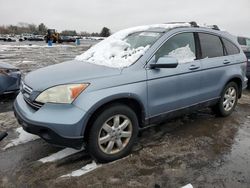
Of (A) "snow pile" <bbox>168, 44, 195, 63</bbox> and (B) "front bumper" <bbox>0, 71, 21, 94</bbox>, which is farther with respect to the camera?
(B) "front bumper" <bbox>0, 71, 21, 94</bbox>

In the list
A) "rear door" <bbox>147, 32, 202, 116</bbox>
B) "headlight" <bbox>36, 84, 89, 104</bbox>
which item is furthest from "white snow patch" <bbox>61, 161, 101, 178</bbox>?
"rear door" <bbox>147, 32, 202, 116</bbox>

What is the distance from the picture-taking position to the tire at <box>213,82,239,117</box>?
545cm

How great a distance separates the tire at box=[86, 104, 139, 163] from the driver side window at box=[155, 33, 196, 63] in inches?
37.7

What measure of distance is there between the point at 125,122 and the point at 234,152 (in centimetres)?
172

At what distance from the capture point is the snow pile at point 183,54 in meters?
4.41

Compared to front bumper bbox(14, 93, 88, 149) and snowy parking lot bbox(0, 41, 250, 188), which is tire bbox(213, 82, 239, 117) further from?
front bumper bbox(14, 93, 88, 149)

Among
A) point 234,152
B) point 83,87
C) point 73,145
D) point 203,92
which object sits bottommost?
point 234,152

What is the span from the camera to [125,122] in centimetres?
376

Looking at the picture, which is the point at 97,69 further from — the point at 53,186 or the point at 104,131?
the point at 53,186

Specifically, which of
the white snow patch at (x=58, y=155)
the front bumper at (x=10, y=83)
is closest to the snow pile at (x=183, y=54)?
the white snow patch at (x=58, y=155)

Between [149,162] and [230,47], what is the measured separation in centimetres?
306

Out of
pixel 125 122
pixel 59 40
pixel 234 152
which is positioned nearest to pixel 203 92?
pixel 234 152

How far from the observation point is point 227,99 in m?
5.61

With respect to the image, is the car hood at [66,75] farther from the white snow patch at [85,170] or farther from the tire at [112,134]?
the white snow patch at [85,170]
